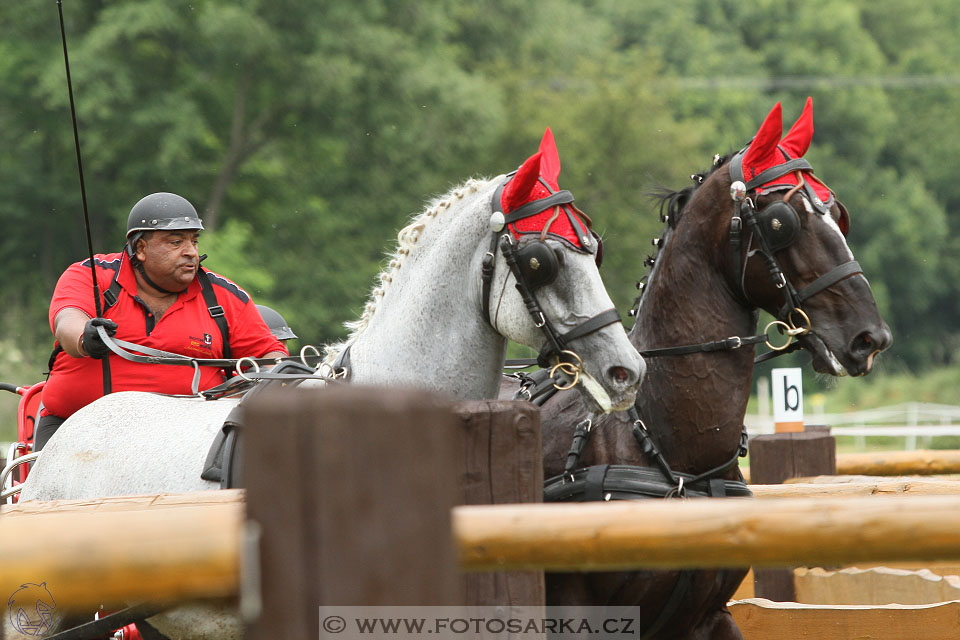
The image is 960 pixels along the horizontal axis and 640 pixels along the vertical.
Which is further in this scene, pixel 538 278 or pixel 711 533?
pixel 538 278

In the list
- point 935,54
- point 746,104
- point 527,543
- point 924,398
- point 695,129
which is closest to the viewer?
point 527,543

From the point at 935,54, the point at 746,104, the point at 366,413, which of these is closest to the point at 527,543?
the point at 366,413

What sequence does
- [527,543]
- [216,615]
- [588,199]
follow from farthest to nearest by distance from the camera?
[588,199] → [216,615] → [527,543]

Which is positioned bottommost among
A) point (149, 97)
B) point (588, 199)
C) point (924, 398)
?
point (924, 398)

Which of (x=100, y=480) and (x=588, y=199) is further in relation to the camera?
(x=588, y=199)

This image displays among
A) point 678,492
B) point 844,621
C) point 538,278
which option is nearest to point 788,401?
point 844,621

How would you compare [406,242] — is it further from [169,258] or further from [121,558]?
[121,558]

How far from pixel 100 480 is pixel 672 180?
82.2 ft

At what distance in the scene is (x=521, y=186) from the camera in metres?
3.84

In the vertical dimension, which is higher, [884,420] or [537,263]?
[537,263]

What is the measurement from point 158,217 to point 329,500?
11.4 feet

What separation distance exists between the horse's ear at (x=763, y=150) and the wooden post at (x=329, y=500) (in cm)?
281

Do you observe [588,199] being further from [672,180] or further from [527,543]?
[527,543]

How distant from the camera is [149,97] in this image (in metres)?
23.1
